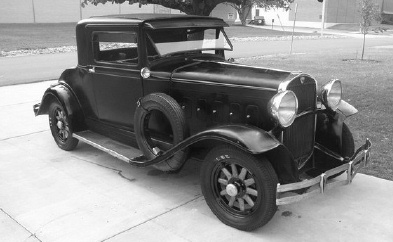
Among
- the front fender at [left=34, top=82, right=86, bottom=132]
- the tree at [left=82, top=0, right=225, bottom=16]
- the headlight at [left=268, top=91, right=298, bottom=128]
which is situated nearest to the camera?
the headlight at [left=268, top=91, right=298, bottom=128]

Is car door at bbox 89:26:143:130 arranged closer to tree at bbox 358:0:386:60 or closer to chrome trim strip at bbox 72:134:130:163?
chrome trim strip at bbox 72:134:130:163

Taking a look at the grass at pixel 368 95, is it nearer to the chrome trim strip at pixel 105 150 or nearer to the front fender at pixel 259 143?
the front fender at pixel 259 143

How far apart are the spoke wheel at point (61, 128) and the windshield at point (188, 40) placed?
5.56ft

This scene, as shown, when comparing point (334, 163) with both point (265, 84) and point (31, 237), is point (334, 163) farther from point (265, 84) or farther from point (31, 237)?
point (31, 237)

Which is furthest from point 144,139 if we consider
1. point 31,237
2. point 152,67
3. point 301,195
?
point 301,195

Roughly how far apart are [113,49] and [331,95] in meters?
2.60

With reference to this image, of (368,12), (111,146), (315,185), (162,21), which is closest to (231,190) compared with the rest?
(315,185)

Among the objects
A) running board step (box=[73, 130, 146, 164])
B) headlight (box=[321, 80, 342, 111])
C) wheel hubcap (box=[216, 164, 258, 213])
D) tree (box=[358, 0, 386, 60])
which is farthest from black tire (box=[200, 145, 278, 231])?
tree (box=[358, 0, 386, 60])

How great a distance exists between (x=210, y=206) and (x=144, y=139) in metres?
1.02

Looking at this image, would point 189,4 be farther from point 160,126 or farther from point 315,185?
point 315,185

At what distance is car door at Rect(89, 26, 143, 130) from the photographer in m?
4.27

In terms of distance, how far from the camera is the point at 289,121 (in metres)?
3.29

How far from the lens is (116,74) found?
14.5 ft

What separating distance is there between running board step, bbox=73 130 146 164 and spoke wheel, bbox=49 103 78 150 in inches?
7.3
